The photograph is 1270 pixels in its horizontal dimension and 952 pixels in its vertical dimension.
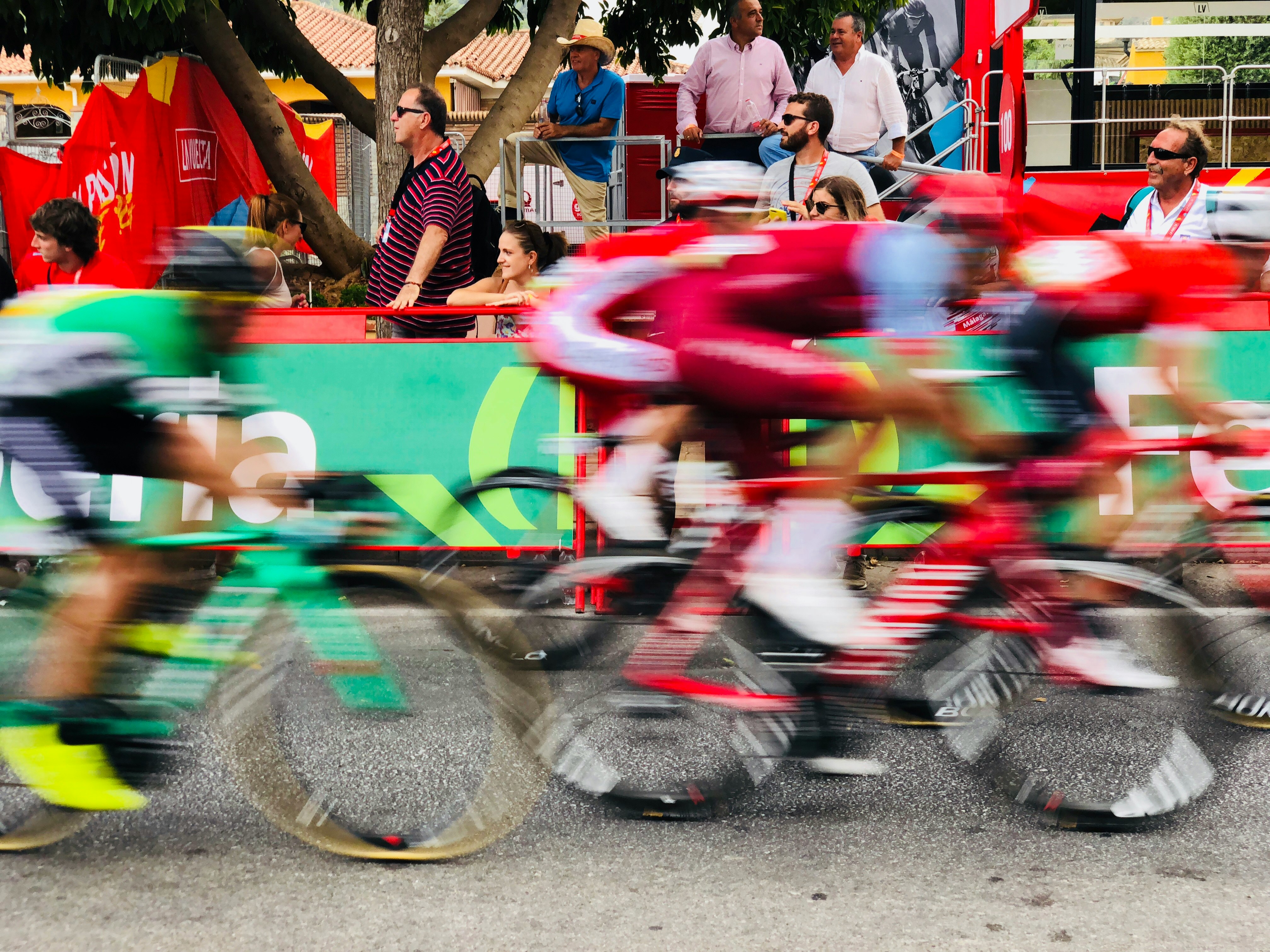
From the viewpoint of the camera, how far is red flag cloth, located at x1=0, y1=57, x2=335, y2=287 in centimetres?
1067

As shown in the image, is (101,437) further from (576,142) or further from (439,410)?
(576,142)

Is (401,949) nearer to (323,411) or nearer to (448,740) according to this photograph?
(448,740)

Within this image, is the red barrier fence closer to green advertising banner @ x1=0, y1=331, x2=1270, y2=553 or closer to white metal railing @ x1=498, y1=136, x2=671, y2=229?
green advertising banner @ x1=0, y1=331, x2=1270, y2=553

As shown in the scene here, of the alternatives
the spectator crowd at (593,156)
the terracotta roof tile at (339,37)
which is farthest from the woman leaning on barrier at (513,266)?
the terracotta roof tile at (339,37)

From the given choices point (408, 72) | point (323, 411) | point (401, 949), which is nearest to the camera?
point (401, 949)

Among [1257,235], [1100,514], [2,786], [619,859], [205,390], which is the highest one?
[1257,235]

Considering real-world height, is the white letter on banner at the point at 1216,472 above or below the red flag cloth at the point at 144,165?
below

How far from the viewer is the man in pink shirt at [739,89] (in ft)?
32.1

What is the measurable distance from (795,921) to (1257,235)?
12.1ft

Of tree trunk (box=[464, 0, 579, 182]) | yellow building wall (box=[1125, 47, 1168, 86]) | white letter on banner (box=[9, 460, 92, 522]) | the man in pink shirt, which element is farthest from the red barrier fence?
tree trunk (box=[464, 0, 579, 182])

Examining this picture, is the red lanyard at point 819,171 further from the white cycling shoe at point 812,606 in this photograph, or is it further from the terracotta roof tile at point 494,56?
the terracotta roof tile at point 494,56

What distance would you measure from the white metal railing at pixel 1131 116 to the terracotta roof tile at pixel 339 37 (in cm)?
3368

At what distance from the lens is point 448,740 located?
3.34 m

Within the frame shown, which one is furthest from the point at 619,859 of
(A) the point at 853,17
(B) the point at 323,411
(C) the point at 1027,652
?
(A) the point at 853,17
